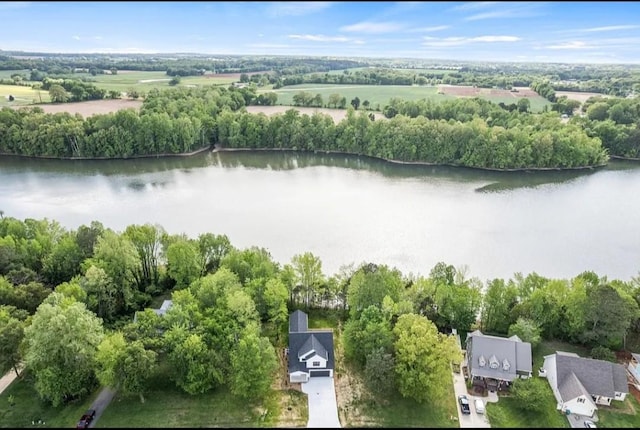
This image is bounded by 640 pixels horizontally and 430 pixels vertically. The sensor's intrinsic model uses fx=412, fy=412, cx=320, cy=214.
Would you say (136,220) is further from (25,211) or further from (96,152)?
(96,152)

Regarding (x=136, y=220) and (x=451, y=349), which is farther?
(x=136, y=220)

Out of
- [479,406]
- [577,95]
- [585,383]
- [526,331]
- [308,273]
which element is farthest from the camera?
[577,95]

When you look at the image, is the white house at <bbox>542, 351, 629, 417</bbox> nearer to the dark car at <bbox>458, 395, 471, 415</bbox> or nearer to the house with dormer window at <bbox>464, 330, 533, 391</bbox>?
the house with dormer window at <bbox>464, 330, 533, 391</bbox>

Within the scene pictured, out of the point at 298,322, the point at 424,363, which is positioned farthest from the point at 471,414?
the point at 298,322

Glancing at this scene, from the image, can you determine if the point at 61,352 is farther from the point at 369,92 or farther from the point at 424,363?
the point at 369,92

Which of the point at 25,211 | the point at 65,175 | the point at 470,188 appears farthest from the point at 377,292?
the point at 65,175

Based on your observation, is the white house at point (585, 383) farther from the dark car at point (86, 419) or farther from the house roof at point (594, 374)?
Answer: the dark car at point (86, 419)

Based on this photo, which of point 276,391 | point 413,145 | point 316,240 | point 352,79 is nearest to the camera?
point 276,391

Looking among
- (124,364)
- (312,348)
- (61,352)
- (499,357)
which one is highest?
(61,352)
